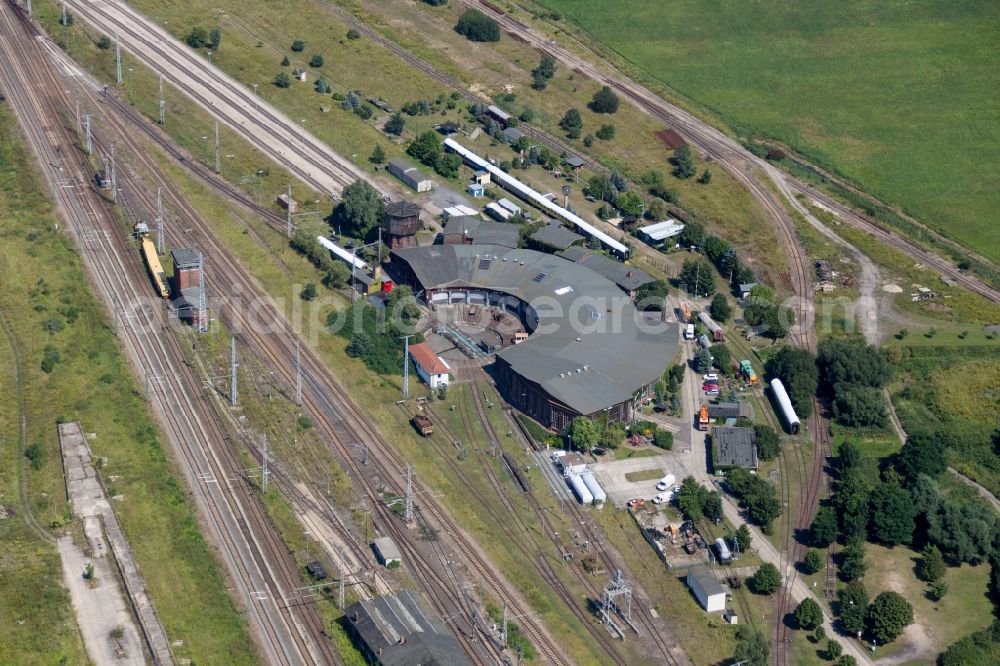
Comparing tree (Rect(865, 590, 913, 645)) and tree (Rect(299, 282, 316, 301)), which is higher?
tree (Rect(299, 282, 316, 301))

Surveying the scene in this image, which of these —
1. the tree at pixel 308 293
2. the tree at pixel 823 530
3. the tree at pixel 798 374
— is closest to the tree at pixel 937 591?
the tree at pixel 823 530

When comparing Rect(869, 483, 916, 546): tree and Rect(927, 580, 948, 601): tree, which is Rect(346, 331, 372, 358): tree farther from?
Rect(927, 580, 948, 601): tree

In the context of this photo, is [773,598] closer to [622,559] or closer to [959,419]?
[622,559]

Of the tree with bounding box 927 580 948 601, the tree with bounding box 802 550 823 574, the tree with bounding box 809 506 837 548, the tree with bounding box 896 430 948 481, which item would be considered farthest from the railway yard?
the tree with bounding box 927 580 948 601

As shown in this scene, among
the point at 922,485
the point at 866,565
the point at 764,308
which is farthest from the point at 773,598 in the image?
the point at 764,308

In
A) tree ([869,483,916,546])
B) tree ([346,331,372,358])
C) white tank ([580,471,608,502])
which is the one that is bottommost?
white tank ([580,471,608,502])

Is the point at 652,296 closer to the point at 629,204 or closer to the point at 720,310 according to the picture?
the point at 720,310
